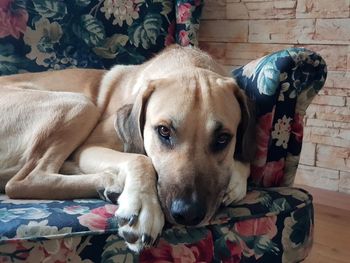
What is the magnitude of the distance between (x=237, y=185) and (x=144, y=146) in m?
0.29

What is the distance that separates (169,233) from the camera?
119 centimetres

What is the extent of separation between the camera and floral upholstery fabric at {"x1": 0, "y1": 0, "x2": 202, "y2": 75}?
210 cm

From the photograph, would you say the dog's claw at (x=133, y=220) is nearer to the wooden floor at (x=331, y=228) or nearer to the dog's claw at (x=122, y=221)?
the dog's claw at (x=122, y=221)

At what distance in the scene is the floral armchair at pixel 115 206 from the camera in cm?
115

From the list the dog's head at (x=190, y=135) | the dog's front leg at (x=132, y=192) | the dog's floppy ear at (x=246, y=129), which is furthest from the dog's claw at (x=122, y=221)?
the dog's floppy ear at (x=246, y=129)

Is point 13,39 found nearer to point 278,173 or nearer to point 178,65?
point 178,65

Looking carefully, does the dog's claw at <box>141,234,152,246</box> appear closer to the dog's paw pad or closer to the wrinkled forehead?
the dog's paw pad

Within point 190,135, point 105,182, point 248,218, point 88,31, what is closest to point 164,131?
point 190,135

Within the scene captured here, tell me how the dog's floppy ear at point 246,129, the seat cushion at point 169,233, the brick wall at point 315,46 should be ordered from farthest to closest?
→ the brick wall at point 315,46 < the dog's floppy ear at point 246,129 < the seat cushion at point 169,233

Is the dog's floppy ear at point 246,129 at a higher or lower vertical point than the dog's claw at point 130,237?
higher

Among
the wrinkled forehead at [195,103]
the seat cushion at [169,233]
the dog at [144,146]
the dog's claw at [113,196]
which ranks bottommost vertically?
the seat cushion at [169,233]

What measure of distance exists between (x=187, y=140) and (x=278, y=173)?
356 millimetres

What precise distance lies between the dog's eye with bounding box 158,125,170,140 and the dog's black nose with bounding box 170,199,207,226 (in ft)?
0.76

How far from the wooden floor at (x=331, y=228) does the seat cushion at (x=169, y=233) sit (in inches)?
27.9
